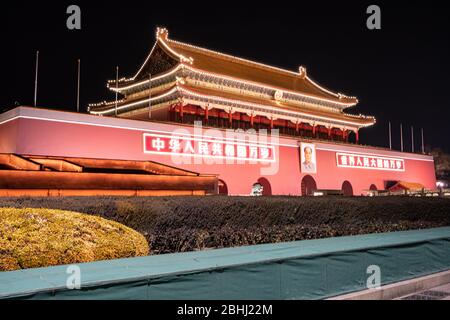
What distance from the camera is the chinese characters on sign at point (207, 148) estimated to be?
22.4 metres

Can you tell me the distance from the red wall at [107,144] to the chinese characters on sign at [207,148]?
434mm

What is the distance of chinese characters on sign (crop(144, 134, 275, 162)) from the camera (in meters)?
22.4

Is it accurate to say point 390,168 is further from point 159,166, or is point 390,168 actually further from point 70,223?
point 70,223

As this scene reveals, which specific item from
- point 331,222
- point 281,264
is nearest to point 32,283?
point 281,264

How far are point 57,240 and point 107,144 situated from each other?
15675 millimetres

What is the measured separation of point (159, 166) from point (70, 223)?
14819mm

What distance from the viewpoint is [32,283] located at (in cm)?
399

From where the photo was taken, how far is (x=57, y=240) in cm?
557

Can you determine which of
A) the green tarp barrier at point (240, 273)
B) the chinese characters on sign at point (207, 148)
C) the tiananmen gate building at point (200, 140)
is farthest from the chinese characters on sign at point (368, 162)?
the green tarp barrier at point (240, 273)

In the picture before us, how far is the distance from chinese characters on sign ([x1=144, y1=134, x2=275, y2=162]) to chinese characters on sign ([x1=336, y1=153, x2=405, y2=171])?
729 centimetres

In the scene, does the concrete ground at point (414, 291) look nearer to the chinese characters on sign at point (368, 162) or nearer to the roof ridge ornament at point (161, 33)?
the chinese characters on sign at point (368, 162)

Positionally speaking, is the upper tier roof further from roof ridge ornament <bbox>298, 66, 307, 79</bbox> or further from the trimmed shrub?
the trimmed shrub

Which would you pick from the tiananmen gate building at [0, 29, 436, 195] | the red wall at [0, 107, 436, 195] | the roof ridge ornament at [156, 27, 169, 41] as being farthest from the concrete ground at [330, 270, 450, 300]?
the roof ridge ornament at [156, 27, 169, 41]

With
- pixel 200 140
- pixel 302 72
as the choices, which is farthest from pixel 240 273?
pixel 302 72
